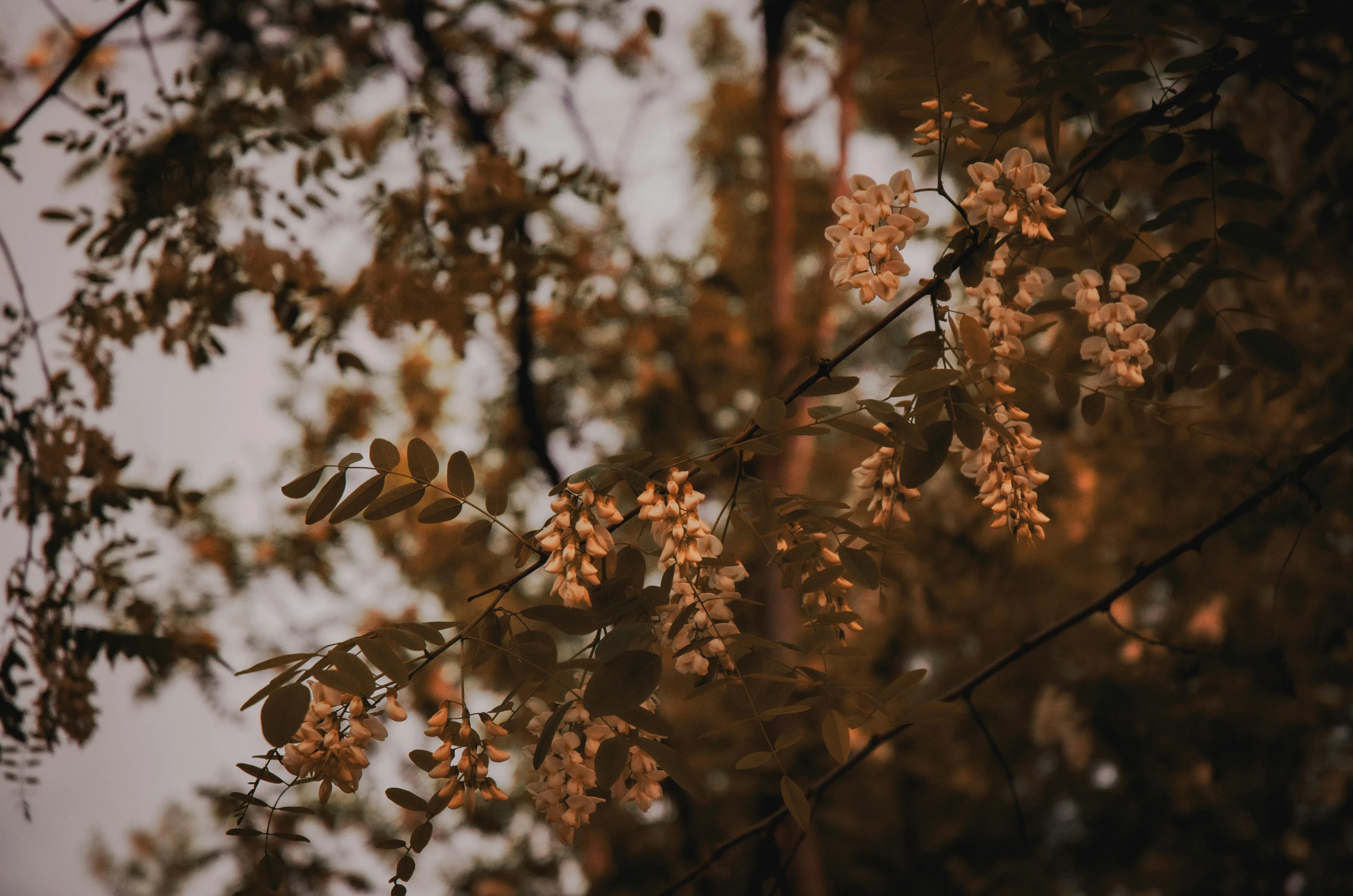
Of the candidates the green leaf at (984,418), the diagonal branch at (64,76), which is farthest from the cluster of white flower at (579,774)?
the diagonal branch at (64,76)

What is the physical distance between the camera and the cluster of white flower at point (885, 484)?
111cm

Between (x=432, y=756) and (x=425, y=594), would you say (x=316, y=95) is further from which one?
(x=425, y=594)

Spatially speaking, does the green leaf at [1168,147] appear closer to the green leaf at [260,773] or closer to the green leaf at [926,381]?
the green leaf at [926,381]

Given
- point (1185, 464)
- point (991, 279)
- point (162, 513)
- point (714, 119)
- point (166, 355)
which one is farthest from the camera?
point (714, 119)

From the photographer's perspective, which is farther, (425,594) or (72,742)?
(425,594)

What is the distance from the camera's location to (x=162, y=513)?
388cm

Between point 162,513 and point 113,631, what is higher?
point 162,513

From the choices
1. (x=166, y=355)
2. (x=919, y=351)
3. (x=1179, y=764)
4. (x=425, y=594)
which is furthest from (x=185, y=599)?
(x=1179, y=764)

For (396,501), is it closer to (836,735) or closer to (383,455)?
(383,455)

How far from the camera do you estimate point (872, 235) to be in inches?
38.6

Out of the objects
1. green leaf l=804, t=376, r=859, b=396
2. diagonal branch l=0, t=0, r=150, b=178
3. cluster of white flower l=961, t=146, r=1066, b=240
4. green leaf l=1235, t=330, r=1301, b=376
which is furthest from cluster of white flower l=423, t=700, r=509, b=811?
diagonal branch l=0, t=0, r=150, b=178

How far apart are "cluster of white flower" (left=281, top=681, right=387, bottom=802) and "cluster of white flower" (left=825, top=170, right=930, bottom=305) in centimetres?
68

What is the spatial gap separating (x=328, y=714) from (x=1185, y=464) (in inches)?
133

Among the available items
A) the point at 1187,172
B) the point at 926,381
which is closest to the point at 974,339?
the point at 926,381
